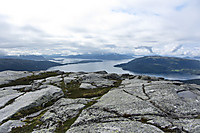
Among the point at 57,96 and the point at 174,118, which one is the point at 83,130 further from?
the point at 57,96

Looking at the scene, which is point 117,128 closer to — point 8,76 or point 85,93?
point 85,93

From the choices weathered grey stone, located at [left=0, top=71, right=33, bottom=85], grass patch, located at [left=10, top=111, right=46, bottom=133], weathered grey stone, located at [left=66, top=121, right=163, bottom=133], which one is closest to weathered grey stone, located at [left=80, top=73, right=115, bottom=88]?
grass patch, located at [left=10, top=111, right=46, bottom=133]

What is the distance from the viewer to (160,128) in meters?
12.1

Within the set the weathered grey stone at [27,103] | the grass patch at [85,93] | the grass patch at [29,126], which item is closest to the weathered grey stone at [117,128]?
the grass patch at [29,126]

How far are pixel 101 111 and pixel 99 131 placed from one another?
A: 4.37 meters

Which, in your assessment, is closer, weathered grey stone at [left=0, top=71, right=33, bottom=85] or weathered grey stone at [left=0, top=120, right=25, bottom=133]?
weathered grey stone at [left=0, top=120, right=25, bottom=133]

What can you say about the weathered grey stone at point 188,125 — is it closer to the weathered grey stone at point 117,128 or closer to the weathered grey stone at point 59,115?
the weathered grey stone at point 117,128

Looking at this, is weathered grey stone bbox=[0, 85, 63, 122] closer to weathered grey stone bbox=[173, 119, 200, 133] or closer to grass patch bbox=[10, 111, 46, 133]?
grass patch bbox=[10, 111, 46, 133]

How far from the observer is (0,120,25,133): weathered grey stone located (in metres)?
14.1

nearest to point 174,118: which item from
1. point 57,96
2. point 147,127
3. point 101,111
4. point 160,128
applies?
point 160,128

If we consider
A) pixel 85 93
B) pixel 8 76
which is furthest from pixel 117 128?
pixel 8 76

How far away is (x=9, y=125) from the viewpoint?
14.9 metres

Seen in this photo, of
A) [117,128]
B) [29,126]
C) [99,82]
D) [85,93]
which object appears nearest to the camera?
[117,128]

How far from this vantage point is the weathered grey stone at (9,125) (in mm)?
14081
